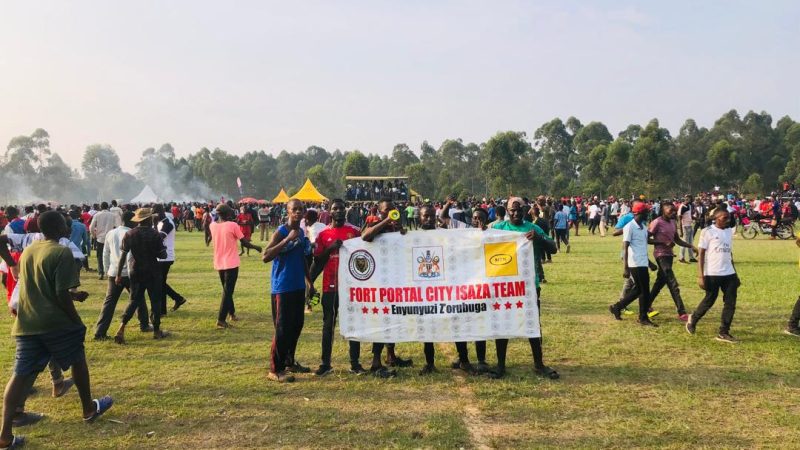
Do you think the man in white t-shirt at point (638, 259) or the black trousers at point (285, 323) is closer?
the black trousers at point (285, 323)

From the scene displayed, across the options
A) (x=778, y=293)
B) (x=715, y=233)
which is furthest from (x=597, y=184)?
(x=715, y=233)

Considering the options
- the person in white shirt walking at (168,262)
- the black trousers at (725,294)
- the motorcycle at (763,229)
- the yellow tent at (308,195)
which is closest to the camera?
the black trousers at (725,294)

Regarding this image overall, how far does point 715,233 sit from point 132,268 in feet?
26.1

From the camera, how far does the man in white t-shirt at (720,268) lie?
7.38 meters

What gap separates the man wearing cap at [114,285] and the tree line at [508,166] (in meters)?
52.8

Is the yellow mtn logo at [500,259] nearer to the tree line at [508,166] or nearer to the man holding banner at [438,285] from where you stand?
the man holding banner at [438,285]

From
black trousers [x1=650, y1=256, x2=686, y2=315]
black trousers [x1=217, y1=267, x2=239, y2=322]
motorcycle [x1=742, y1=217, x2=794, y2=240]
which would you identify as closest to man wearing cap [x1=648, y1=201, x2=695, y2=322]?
black trousers [x1=650, y1=256, x2=686, y2=315]

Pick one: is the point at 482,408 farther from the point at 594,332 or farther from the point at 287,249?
the point at 594,332

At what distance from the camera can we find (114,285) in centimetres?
798

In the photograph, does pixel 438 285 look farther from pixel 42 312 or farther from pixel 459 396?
pixel 42 312

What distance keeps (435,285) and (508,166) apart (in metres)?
54.5

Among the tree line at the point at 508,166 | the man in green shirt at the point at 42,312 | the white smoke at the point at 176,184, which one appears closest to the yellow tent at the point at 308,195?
the tree line at the point at 508,166

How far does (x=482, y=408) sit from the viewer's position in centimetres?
516

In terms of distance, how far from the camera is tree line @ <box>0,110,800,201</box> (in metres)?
58.7
